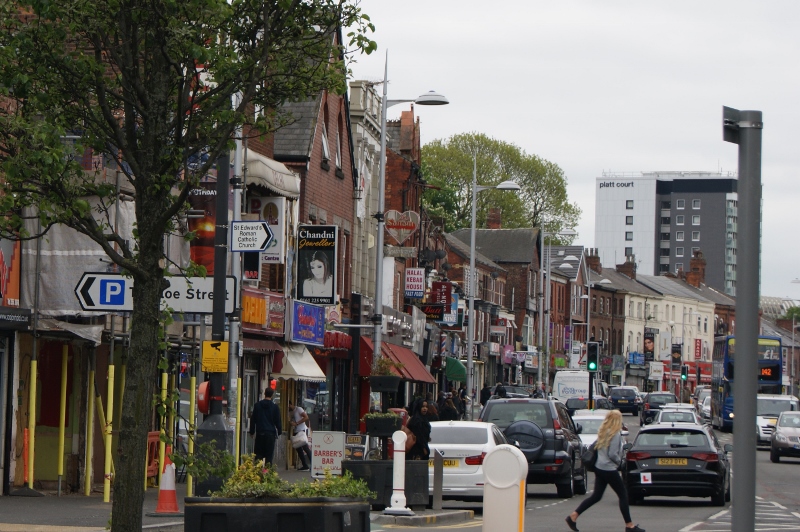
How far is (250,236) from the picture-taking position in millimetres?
19375

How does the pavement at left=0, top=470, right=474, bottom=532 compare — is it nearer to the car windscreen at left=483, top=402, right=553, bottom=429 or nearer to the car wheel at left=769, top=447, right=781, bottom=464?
the car windscreen at left=483, top=402, right=553, bottom=429

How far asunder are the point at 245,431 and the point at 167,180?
20.8m

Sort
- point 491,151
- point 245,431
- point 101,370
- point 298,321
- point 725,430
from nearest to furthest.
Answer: point 101,370 → point 245,431 → point 298,321 → point 725,430 → point 491,151

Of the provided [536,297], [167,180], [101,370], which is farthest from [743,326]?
[536,297]

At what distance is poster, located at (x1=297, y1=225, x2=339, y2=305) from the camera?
111 ft

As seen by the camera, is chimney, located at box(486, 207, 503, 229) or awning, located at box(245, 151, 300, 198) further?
chimney, located at box(486, 207, 503, 229)

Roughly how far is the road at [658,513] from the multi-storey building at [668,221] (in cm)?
13997

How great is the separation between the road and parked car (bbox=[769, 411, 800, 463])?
12.5 m

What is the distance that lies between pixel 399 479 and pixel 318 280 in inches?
619

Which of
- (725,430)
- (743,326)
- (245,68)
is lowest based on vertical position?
(725,430)

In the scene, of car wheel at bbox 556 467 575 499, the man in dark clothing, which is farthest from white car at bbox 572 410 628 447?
the man in dark clothing

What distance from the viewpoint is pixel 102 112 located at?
37.3 feet

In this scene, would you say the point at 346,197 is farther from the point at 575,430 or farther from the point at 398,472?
the point at 398,472

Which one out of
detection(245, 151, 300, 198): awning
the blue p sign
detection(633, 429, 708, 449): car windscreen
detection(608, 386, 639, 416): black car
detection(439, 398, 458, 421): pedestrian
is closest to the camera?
the blue p sign
